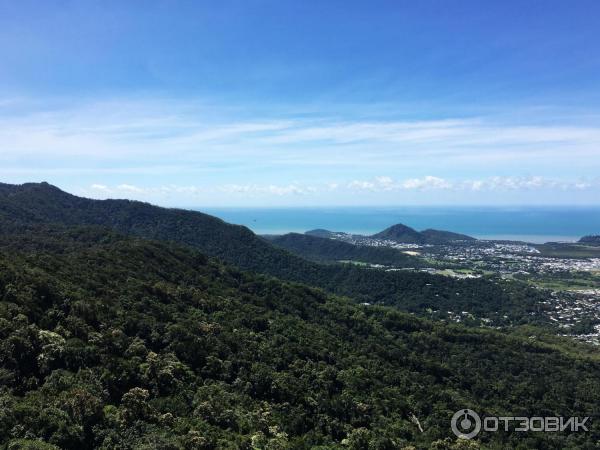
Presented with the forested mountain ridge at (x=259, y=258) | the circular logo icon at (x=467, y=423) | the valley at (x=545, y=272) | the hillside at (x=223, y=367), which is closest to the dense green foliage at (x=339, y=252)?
the valley at (x=545, y=272)

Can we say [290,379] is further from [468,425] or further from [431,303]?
[431,303]

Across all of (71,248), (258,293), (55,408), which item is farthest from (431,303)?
(55,408)

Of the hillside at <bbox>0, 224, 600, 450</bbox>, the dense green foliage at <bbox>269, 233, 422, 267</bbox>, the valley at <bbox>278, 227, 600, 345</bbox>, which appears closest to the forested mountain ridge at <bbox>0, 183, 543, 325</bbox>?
the valley at <bbox>278, 227, 600, 345</bbox>

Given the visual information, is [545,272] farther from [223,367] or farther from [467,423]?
[223,367]

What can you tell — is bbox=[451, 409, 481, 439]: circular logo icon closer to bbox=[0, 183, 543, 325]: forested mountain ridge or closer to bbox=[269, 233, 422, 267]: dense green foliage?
bbox=[0, 183, 543, 325]: forested mountain ridge

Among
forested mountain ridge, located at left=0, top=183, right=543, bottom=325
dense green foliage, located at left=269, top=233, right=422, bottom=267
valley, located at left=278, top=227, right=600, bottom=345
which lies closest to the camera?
valley, located at left=278, top=227, right=600, bottom=345

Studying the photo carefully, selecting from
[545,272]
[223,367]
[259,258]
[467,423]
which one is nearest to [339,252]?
[259,258]
